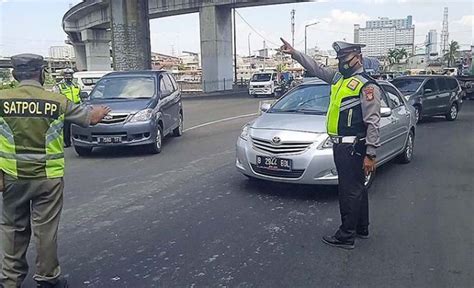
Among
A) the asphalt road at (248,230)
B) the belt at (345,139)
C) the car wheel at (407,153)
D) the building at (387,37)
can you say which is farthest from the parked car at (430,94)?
the building at (387,37)

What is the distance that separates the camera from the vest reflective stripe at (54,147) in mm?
3625

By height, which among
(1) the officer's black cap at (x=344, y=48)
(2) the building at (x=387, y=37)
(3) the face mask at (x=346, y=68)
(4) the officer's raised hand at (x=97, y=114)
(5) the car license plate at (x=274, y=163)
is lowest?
(5) the car license plate at (x=274, y=163)

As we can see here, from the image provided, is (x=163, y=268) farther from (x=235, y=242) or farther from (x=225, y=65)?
(x=225, y=65)

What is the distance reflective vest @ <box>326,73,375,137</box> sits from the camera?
4613 mm

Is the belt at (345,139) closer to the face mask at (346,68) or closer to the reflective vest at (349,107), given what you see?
the reflective vest at (349,107)

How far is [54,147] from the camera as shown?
3668mm

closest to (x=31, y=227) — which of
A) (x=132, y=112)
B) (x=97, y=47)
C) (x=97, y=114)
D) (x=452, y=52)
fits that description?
(x=97, y=114)

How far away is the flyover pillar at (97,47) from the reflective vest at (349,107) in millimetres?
54887

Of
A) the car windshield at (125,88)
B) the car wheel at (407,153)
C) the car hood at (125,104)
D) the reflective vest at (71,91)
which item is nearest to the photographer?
the car wheel at (407,153)

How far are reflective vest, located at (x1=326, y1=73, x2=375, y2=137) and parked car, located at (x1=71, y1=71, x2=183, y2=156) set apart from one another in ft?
18.8

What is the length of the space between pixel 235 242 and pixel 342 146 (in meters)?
1.39

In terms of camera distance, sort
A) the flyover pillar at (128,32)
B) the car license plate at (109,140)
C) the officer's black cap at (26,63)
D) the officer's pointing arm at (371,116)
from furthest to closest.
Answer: the flyover pillar at (128,32), the car license plate at (109,140), the officer's pointing arm at (371,116), the officer's black cap at (26,63)

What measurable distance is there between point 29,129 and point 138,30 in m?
30.4

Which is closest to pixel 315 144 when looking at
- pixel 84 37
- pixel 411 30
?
pixel 84 37
